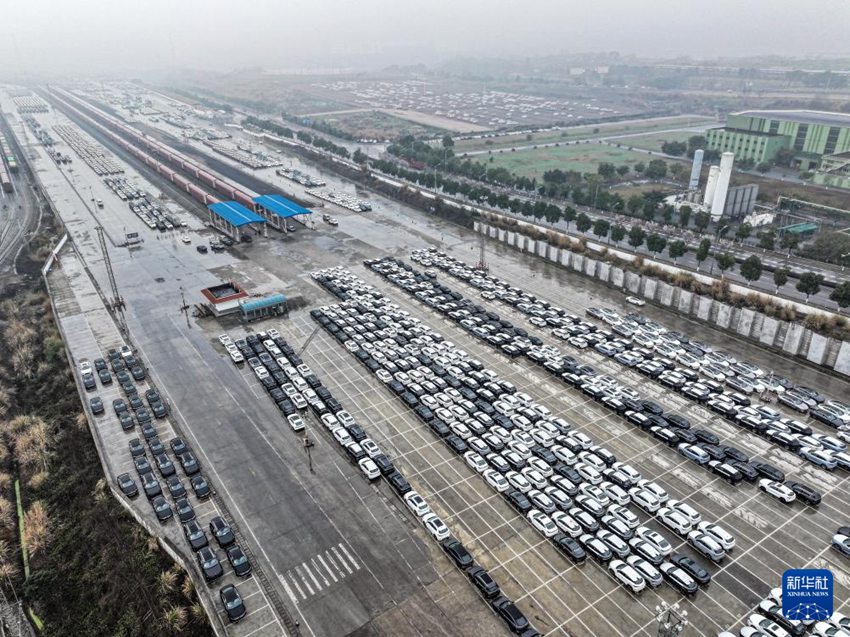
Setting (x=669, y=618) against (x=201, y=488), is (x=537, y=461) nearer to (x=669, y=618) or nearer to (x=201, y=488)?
(x=669, y=618)

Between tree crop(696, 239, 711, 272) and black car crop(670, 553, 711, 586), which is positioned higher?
tree crop(696, 239, 711, 272)

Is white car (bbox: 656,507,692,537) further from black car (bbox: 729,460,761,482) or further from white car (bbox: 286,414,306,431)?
white car (bbox: 286,414,306,431)

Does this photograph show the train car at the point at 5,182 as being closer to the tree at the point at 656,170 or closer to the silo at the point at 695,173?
the tree at the point at 656,170

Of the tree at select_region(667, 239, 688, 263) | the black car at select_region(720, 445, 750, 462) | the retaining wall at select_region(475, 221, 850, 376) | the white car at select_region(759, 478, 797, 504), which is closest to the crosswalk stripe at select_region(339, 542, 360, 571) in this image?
the black car at select_region(720, 445, 750, 462)

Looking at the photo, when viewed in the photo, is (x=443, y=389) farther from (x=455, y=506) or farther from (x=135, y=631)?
(x=135, y=631)

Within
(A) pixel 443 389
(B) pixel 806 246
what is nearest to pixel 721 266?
(B) pixel 806 246

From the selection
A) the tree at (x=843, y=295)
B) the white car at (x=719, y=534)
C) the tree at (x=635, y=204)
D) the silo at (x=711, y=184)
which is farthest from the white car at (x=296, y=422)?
the silo at (x=711, y=184)

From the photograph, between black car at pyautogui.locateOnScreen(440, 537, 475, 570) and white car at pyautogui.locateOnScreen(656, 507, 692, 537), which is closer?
black car at pyautogui.locateOnScreen(440, 537, 475, 570)
